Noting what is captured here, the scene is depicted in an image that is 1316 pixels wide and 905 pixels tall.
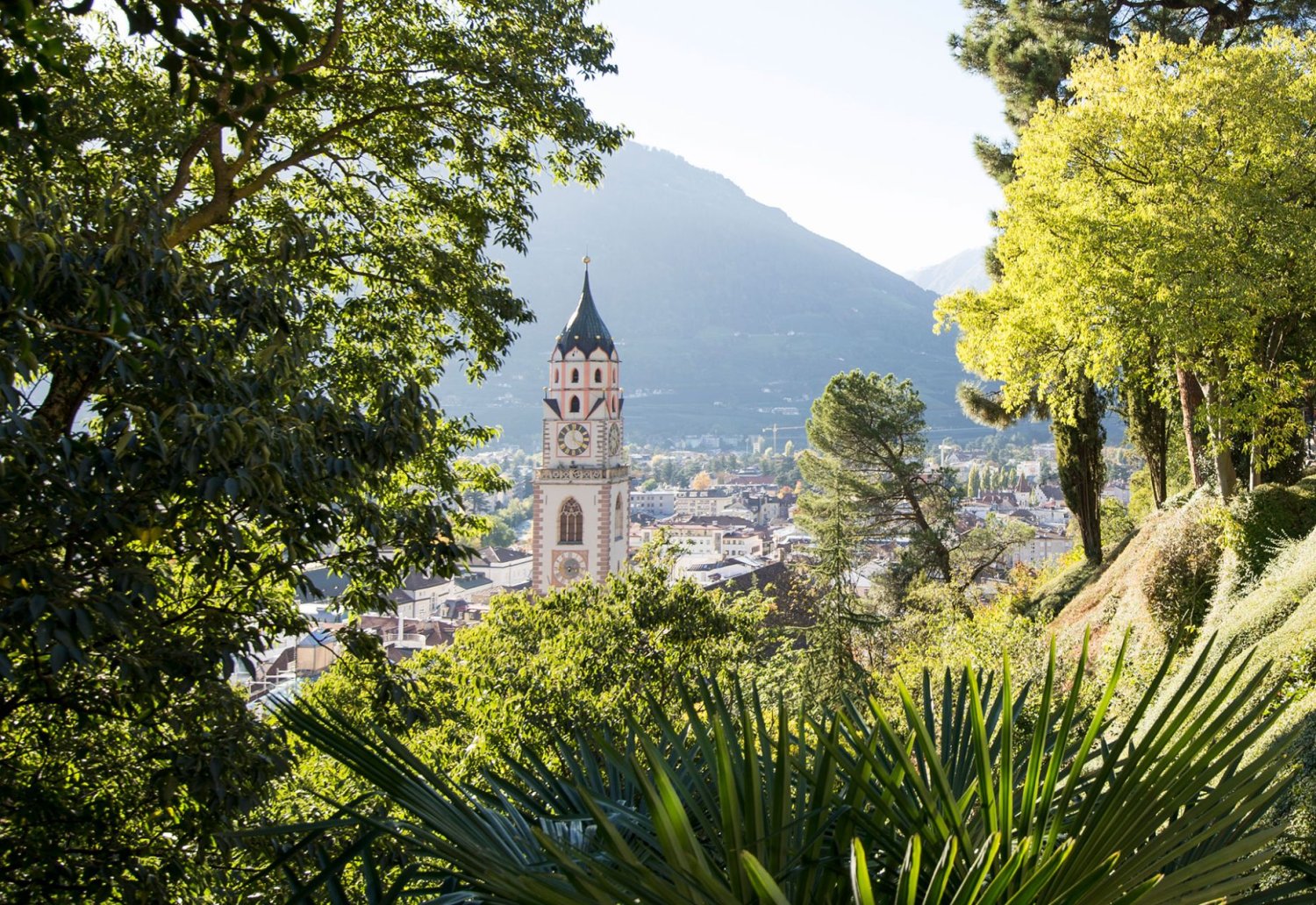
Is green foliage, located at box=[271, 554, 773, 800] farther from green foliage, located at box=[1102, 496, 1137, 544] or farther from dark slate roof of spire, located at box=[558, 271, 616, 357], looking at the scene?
dark slate roof of spire, located at box=[558, 271, 616, 357]

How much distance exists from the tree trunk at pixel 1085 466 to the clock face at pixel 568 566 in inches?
1163

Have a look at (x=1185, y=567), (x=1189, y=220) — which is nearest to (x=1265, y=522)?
(x=1185, y=567)

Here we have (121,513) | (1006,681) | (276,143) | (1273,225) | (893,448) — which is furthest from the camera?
(893,448)

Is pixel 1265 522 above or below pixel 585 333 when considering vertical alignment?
below

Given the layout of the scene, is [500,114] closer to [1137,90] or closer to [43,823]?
[43,823]

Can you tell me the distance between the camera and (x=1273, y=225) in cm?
1116

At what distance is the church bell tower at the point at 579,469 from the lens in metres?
47.4

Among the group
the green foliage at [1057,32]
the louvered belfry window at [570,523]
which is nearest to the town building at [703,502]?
the louvered belfry window at [570,523]

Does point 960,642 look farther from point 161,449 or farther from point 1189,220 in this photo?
point 161,449

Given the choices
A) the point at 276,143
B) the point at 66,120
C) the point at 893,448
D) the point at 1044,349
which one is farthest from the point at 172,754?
the point at 893,448

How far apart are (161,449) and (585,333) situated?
45708 mm

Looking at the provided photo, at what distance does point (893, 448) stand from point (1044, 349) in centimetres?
1238

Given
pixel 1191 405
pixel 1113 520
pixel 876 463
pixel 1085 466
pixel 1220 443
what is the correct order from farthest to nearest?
pixel 1113 520, pixel 876 463, pixel 1085 466, pixel 1191 405, pixel 1220 443

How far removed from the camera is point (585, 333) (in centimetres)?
4909
